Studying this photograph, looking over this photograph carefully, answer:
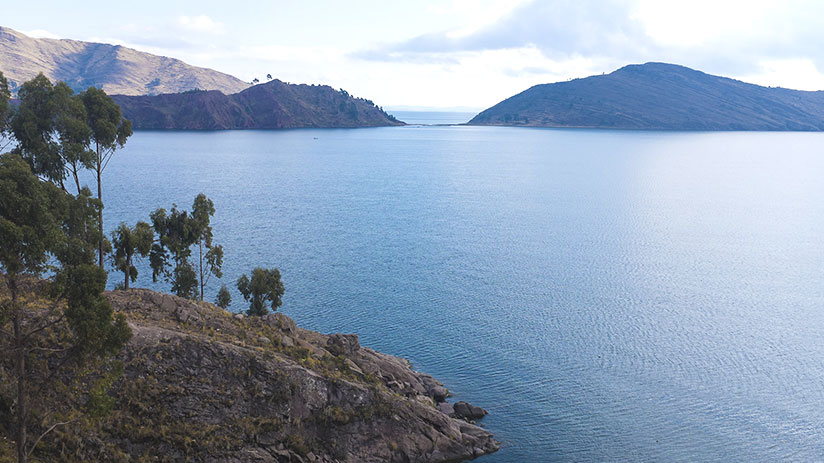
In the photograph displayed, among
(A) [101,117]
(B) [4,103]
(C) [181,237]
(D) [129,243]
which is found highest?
(B) [4,103]

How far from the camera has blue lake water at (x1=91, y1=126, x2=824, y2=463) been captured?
56469 millimetres

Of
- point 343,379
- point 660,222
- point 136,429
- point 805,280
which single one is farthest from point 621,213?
point 136,429

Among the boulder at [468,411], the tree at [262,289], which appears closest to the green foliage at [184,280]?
the tree at [262,289]

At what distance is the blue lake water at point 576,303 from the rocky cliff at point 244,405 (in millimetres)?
8704

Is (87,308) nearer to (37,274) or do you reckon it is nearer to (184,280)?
(37,274)

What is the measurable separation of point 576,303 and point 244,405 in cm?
5643

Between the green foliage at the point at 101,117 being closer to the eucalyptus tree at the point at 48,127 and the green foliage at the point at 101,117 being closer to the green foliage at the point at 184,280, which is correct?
the eucalyptus tree at the point at 48,127

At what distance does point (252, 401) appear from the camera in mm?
44500

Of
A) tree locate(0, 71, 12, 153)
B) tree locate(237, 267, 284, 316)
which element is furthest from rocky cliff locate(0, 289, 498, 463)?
tree locate(0, 71, 12, 153)

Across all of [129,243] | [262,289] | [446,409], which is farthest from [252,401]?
[129,243]

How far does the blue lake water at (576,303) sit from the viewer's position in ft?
185

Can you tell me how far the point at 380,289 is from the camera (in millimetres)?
90438

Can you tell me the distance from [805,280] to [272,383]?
308ft

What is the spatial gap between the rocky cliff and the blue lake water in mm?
8704
